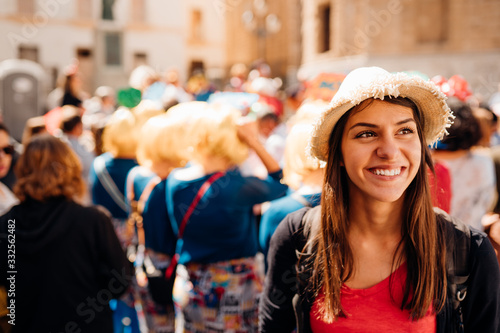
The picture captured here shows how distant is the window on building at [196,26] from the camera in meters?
36.2

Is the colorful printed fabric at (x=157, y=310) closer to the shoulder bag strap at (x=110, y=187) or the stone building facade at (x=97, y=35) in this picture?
the shoulder bag strap at (x=110, y=187)

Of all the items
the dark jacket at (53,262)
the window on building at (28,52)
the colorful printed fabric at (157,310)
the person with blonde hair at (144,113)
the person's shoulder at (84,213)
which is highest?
the window on building at (28,52)

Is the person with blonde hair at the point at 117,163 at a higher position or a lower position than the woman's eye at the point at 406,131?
lower

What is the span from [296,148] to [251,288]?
1.00 metres

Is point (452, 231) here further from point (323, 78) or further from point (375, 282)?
point (323, 78)

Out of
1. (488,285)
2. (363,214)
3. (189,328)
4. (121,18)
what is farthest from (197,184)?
(121,18)

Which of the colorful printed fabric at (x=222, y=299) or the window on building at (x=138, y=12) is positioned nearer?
the colorful printed fabric at (x=222, y=299)

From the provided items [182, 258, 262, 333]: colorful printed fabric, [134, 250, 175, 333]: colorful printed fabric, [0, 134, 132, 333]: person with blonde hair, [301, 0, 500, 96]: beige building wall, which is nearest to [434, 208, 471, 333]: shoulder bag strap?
[182, 258, 262, 333]: colorful printed fabric

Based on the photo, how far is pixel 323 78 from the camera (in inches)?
181

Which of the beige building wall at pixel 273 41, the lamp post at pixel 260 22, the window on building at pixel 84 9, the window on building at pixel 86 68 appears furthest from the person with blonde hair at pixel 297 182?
the window on building at pixel 84 9

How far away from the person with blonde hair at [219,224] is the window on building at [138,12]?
2866 cm

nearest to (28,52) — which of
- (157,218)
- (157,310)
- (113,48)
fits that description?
(113,48)

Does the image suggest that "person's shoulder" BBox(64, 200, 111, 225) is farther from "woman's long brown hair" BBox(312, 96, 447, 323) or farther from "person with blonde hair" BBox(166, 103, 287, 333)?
"woman's long brown hair" BBox(312, 96, 447, 323)

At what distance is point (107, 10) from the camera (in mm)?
28906
